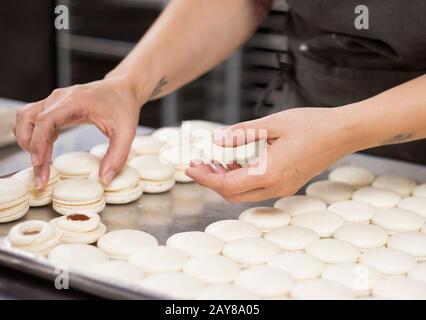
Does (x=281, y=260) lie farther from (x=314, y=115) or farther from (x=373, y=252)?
(x=314, y=115)

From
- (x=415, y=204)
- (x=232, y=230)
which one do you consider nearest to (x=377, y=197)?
(x=415, y=204)

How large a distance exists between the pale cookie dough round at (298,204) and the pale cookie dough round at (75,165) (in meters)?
0.47

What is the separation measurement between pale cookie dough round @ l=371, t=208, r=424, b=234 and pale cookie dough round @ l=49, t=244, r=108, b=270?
617 mm

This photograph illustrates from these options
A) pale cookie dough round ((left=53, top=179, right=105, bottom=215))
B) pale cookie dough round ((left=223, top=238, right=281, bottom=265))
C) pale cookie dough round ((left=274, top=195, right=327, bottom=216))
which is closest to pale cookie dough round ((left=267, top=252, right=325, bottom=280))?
pale cookie dough round ((left=223, top=238, right=281, bottom=265))

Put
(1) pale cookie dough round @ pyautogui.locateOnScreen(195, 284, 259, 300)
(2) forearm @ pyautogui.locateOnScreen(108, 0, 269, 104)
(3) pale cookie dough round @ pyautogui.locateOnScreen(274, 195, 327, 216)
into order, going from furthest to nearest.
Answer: (2) forearm @ pyautogui.locateOnScreen(108, 0, 269, 104) < (3) pale cookie dough round @ pyautogui.locateOnScreen(274, 195, 327, 216) < (1) pale cookie dough round @ pyautogui.locateOnScreen(195, 284, 259, 300)

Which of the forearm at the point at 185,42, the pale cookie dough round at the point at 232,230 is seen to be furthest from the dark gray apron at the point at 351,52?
the pale cookie dough round at the point at 232,230

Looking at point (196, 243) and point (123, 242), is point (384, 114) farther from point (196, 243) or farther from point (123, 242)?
point (123, 242)

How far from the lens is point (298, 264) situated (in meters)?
1.38

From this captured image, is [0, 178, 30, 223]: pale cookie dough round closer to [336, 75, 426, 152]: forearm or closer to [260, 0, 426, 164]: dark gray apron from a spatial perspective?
[336, 75, 426, 152]: forearm

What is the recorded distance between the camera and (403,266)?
1.38m

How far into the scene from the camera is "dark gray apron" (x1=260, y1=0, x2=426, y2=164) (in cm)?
173
